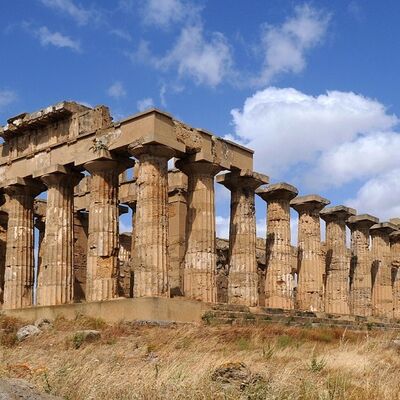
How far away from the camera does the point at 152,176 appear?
21141 millimetres

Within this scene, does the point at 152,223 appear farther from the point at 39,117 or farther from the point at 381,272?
the point at 381,272

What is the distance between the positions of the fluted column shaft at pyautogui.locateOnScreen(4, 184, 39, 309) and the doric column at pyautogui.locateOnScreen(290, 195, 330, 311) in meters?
10.5

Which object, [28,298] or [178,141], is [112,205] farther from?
[28,298]

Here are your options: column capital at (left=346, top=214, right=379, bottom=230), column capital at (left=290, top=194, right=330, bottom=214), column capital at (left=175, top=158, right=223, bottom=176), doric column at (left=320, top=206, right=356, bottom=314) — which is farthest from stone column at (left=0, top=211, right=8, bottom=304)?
column capital at (left=346, top=214, right=379, bottom=230)

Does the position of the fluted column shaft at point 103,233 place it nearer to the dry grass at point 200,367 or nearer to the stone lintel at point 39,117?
the stone lintel at point 39,117

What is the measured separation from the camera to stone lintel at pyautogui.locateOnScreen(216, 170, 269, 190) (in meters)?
24.4

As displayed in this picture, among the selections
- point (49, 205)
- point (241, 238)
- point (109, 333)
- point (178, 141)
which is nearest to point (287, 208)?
point (241, 238)

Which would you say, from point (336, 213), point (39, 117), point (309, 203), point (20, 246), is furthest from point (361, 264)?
point (39, 117)

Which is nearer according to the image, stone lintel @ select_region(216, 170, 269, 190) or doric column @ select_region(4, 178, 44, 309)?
stone lintel @ select_region(216, 170, 269, 190)

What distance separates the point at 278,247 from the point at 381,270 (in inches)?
382

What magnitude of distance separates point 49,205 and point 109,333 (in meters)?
7.40

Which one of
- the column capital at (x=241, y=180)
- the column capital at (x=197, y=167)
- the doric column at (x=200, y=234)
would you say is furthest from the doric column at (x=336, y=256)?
the doric column at (x=200, y=234)

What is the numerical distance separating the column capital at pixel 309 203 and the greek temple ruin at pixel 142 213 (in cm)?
5

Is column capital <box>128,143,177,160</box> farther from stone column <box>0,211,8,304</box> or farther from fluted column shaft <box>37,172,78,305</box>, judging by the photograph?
stone column <box>0,211,8,304</box>
